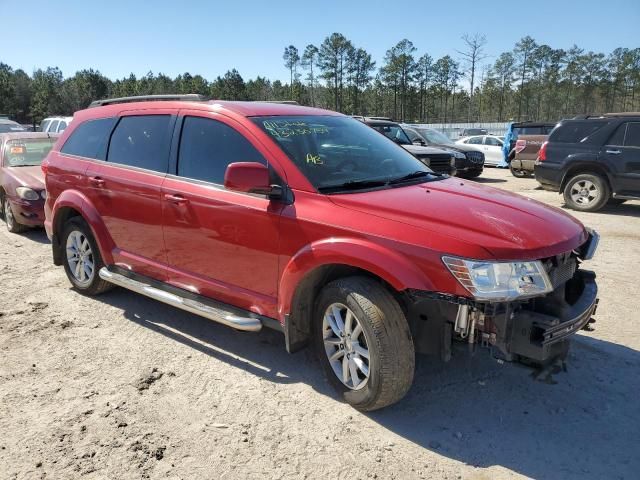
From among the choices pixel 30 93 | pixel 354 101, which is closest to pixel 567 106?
pixel 354 101

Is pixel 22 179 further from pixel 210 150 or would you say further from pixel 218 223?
pixel 218 223

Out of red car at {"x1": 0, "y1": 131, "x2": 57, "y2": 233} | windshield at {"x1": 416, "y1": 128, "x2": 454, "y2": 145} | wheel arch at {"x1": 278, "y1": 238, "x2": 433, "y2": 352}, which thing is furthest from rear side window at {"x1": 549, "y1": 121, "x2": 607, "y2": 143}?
red car at {"x1": 0, "y1": 131, "x2": 57, "y2": 233}

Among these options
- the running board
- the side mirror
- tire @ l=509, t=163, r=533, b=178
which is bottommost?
tire @ l=509, t=163, r=533, b=178

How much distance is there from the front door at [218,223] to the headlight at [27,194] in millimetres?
4912

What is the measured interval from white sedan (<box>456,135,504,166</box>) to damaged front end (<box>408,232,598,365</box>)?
19.3 meters

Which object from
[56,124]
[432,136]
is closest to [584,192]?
[432,136]

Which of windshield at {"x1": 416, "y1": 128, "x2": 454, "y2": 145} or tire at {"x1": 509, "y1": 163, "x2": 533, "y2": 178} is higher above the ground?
windshield at {"x1": 416, "y1": 128, "x2": 454, "y2": 145}

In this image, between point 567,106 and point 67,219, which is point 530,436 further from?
point 567,106

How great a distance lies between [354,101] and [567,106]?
1315 inches

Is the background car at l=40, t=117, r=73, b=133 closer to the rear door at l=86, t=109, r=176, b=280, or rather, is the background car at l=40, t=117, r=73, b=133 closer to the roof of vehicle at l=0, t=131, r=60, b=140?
the roof of vehicle at l=0, t=131, r=60, b=140

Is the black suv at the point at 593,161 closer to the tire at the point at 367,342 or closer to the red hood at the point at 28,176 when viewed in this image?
the tire at the point at 367,342

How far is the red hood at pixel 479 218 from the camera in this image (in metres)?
2.75

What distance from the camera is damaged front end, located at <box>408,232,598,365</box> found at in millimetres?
2738

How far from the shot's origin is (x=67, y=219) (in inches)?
209
